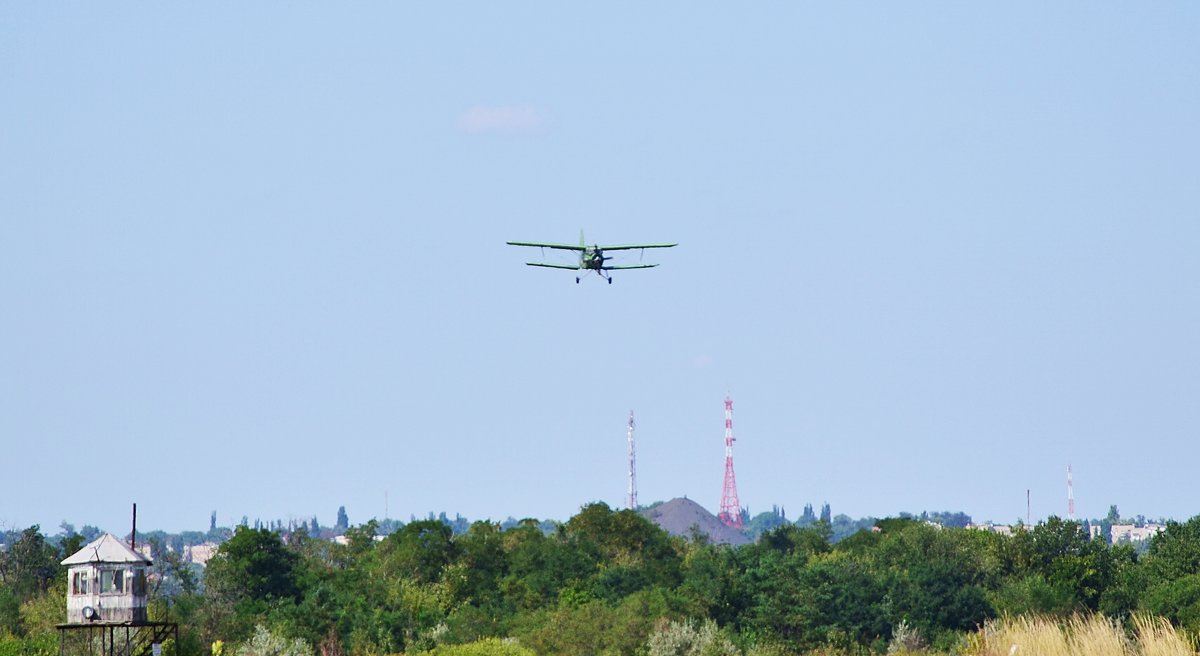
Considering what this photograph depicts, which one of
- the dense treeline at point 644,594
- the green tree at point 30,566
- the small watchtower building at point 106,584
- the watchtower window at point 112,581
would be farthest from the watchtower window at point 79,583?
the green tree at point 30,566

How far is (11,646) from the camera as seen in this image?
4043 inches

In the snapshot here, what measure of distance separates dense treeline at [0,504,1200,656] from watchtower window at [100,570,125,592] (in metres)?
8.66

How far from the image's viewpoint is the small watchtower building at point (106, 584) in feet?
305

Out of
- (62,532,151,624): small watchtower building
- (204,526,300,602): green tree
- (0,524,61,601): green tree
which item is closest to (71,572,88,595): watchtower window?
(62,532,151,624): small watchtower building

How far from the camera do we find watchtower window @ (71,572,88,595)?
93.4 metres

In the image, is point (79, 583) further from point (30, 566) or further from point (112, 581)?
point (30, 566)

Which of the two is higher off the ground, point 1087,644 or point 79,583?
point 79,583

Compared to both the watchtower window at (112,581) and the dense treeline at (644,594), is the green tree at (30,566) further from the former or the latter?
the watchtower window at (112,581)

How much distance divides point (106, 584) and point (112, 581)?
1.03 ft

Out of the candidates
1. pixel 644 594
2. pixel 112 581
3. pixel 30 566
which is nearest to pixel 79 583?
pixel 112 581

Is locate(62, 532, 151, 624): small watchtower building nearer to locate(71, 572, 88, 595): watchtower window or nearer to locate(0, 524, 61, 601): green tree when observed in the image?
locate(71, 572, 88, 595): watchtower window

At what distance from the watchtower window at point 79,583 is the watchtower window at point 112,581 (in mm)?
876

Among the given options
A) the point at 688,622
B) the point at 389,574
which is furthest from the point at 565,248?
the point at 389,574

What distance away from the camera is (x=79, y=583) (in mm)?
93812
